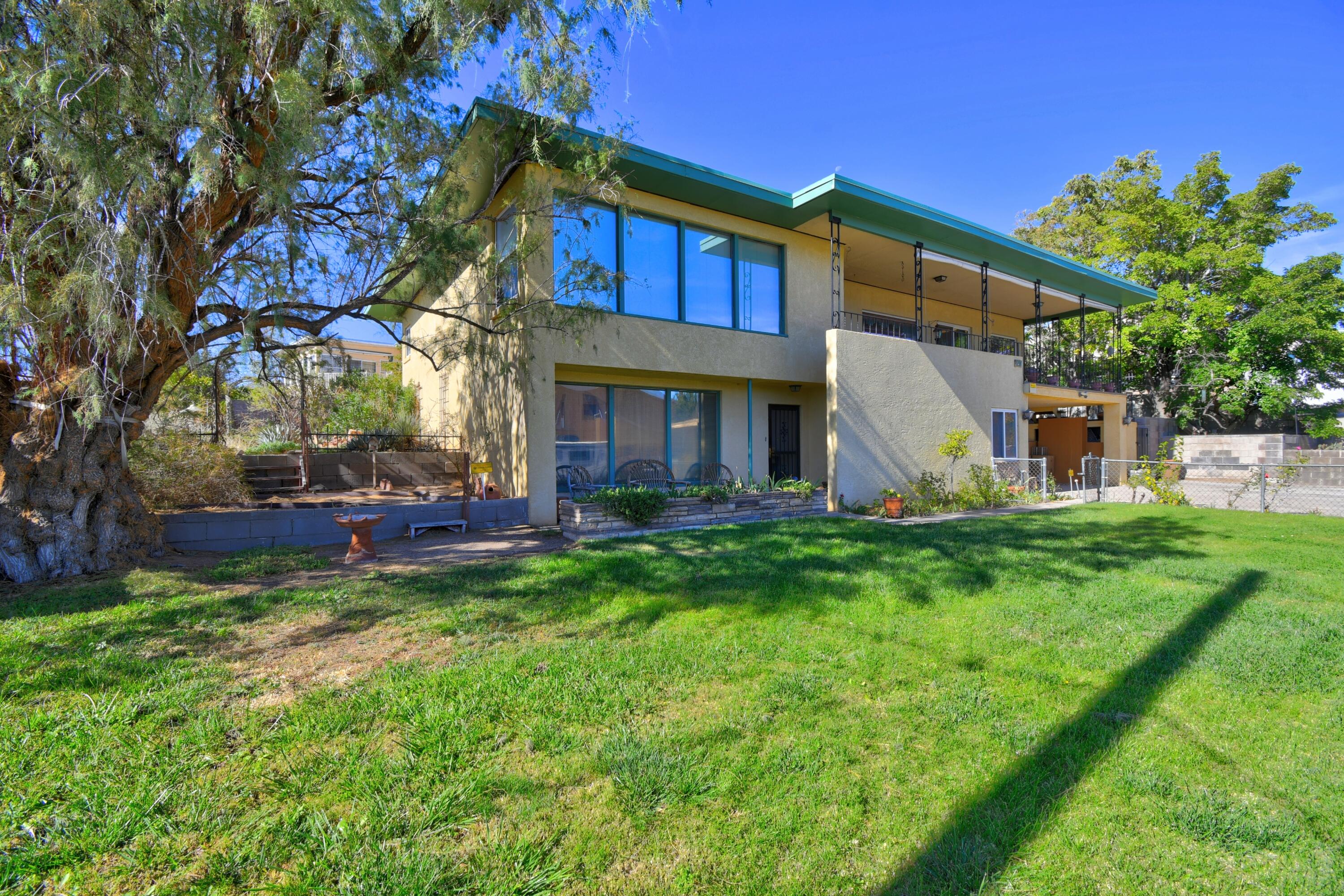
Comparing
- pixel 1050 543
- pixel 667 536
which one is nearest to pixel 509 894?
pixel 667 536

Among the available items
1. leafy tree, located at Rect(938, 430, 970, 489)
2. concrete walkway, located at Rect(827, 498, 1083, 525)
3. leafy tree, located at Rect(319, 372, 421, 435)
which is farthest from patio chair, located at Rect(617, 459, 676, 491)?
leafy tree, located at Rect(938, 430, 970, 489)

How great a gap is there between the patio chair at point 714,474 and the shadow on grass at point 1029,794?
26.1 ft

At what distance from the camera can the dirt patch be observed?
3.50 meters

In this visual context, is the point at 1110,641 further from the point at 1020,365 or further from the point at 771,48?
the point at 1020,365

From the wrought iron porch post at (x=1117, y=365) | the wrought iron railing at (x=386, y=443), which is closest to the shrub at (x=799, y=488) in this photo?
the wrought iron railing at (x=386, y=443)

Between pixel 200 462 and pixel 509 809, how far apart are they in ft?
28.8

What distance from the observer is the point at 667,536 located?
8.20 m

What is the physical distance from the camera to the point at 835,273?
1266cm

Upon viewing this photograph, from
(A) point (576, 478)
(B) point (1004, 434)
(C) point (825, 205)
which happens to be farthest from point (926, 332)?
(A) point (576, 478)

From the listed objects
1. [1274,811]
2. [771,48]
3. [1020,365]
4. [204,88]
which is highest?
[771,48]

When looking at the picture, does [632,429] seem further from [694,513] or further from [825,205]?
[825,205]

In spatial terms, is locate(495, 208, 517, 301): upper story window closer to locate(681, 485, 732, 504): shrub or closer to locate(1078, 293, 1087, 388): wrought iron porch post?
locate(681, 485, 732, 504): shrub

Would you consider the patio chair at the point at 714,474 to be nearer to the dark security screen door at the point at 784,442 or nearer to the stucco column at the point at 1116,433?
the dark security screen door at the point at 784,442

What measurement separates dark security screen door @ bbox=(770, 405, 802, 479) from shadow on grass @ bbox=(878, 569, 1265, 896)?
29.9ft
